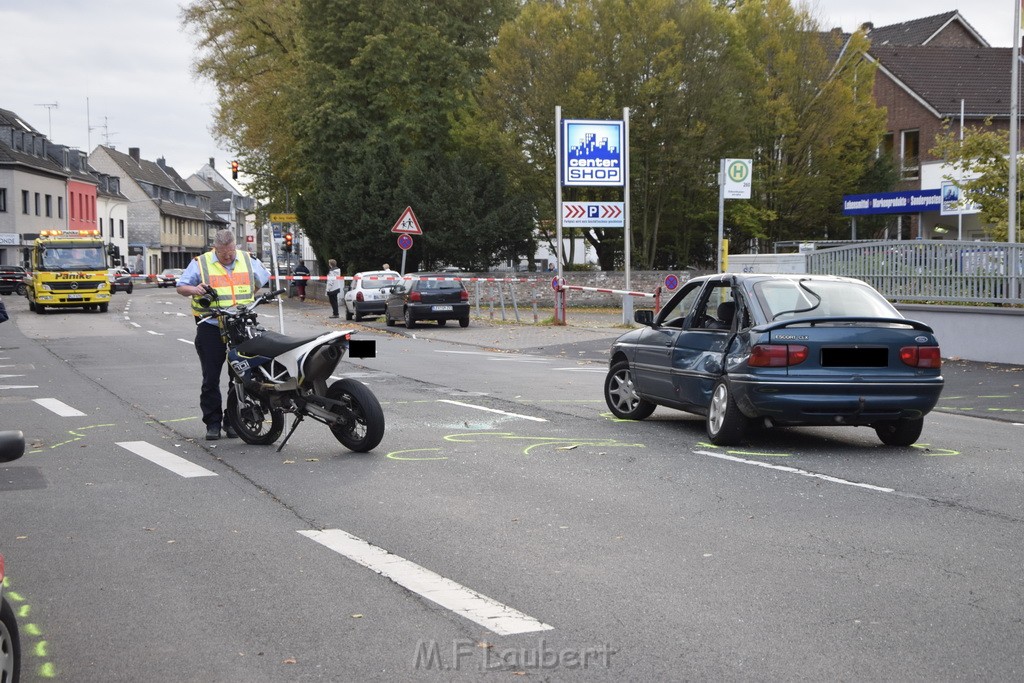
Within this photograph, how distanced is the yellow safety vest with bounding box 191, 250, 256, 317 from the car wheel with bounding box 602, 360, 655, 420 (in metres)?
3.74

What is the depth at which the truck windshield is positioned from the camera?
4300 cm

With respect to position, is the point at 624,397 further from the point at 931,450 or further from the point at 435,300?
the point at 435,300

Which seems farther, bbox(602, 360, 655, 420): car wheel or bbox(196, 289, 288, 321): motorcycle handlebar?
bbox(602, 360, 655, 420): car wheel

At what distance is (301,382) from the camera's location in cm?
973

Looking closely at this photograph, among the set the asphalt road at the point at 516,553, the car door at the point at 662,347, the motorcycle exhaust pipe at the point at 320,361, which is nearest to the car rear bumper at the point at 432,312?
the asphalt road at the point at 516,553

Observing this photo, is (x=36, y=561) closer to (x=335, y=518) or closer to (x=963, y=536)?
(x=335, y=518)

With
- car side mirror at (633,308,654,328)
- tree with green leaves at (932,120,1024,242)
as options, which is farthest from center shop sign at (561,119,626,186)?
→ car side mirror at (633,308,654,328)

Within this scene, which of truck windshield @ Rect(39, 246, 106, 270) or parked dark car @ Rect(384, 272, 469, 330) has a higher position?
truck windshield @ Rect(39, 246, 106, 270)

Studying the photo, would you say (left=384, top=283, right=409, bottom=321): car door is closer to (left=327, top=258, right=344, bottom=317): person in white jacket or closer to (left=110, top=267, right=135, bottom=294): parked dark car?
(left=327, top=258, right=344, bottom=317): person in white jacket

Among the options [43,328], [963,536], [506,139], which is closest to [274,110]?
[506,139]

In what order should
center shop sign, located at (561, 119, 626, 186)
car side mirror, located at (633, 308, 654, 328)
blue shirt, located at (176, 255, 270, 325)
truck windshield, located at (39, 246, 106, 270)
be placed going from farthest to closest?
truck windshield, located at (39, 246, 106, 270), center shop sign, located at (561, 119, 626, 186), car side mirror, located at (633, 308, 654, 328), blue shirt, located at (176, 255, 270, 325)

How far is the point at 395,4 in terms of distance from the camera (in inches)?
1891

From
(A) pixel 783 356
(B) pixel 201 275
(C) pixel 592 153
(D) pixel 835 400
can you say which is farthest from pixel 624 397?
(C) pixel 592 153

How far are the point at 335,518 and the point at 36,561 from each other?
1704 millimetres
